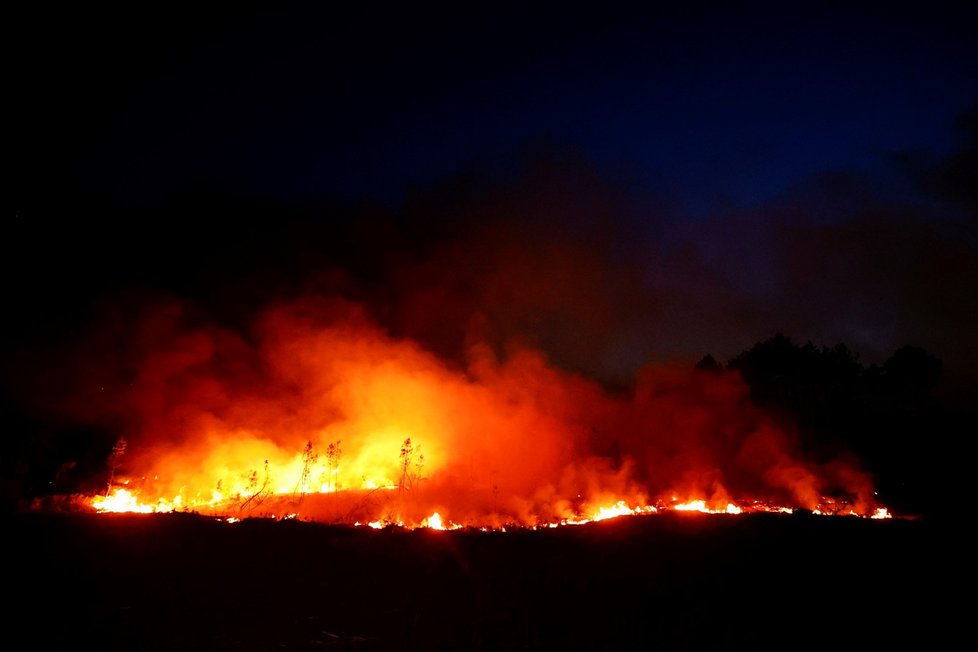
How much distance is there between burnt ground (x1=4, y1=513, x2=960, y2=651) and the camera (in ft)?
34.8

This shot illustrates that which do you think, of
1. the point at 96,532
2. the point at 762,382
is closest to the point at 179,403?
the point at 96,532

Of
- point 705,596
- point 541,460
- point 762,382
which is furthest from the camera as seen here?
point 762,382

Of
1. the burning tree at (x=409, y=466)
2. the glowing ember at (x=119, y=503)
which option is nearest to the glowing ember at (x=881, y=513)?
the burning tree at (x=409, y=466)

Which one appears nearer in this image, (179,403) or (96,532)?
(96,532)

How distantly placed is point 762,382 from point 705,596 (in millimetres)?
28266

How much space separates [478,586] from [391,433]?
521 inches

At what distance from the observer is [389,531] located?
52.6ft

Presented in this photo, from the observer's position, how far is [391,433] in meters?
25.6

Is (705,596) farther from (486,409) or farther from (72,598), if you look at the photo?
(486,409)

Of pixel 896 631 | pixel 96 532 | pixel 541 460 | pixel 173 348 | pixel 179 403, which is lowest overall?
pixel 896 631

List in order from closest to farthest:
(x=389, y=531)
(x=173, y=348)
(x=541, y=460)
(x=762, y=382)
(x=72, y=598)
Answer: (x=72, y=598)
(x=389, y=531)
(x=541, y=460)
(x=173, y=348)
(x=762, y=382)

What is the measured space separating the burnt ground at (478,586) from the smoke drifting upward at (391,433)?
4.35 meters

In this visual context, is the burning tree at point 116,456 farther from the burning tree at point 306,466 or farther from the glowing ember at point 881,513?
the glowing ember at point 881,513

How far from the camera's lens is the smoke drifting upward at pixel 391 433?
21734 millimetres
